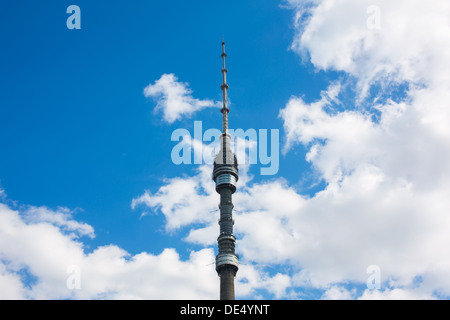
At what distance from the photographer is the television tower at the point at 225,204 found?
16575 centimetres

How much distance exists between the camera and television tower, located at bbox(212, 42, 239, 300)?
544 feet

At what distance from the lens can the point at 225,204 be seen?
581 feet
